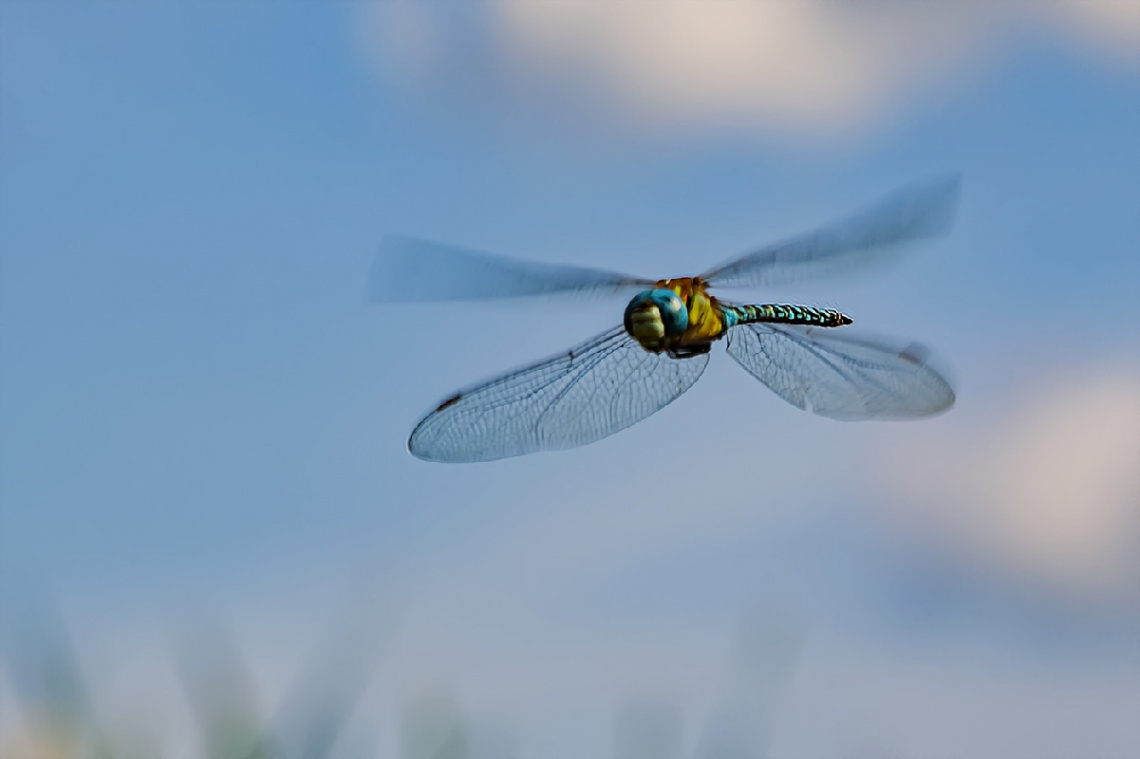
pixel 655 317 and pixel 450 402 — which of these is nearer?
pixel 655 317

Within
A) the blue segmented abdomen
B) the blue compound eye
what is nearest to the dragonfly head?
the blue compound eye

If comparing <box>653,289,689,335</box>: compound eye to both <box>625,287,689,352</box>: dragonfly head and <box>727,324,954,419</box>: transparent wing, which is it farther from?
<box>727,324,954,419</box>: transparent wing

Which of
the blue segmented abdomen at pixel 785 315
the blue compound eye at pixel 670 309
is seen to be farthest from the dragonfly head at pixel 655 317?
the blue segmented abdomen at pixel 785 315

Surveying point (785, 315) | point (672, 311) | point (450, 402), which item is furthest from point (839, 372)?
point (450, 402)

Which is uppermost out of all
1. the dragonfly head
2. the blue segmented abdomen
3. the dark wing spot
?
the blue segmented abdomen

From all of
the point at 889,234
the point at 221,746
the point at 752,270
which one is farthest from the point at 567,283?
the point at 221,746

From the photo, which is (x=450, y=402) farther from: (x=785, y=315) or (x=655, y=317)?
(x=785, y=315)
